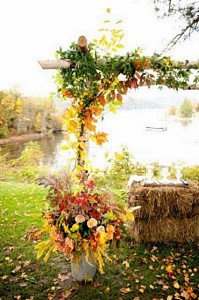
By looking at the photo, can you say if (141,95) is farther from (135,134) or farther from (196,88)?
(135,134)

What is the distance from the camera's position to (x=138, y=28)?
11.6ft

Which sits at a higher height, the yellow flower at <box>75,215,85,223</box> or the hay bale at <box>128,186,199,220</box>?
the yellow flower at <box>75,215,85,223</box>

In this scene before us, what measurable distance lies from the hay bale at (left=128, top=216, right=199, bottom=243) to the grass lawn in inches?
3.4

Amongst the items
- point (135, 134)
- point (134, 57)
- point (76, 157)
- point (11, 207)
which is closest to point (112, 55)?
point (134, 57)

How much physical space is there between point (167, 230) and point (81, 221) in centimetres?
166

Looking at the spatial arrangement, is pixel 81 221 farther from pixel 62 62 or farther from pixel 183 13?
pixel 183 13

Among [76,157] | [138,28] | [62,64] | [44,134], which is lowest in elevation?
[44,134]

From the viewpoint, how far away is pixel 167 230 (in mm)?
3465

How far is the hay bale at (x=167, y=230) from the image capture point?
11.3 ft

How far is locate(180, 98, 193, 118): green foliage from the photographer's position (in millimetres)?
13277

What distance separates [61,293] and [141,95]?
76.9 inches

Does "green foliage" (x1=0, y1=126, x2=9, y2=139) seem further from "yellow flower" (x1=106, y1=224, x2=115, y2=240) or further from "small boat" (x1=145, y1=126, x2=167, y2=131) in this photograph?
"yellow flower" (x1=106, y1=224, x2=115, y2=240)

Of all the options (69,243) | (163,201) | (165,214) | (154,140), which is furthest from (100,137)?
(154,140)

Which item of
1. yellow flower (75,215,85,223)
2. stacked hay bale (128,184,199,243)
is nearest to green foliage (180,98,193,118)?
stacked hay bale (128,184,199,243)
